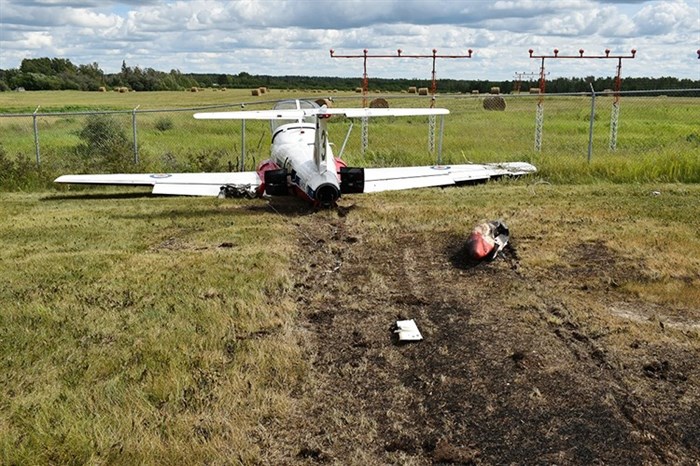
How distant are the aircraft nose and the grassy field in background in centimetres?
27

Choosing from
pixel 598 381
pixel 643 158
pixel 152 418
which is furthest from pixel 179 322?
pixel 643 158

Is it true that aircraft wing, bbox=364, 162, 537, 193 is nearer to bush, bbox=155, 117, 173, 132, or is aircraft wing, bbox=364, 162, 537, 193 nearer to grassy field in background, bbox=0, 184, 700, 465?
grassy field in background, bbox=0, 184, 700, 465

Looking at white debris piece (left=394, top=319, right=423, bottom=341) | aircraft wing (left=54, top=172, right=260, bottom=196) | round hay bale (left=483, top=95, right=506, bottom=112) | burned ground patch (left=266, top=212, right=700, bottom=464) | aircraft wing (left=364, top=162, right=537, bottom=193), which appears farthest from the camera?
round hay bale (left=483, top=95, right=506, bottom=112)

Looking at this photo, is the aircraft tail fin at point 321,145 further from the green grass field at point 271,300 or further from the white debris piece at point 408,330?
the white debris piece at point 408,330

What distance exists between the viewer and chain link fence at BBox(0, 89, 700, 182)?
13828 millimetres

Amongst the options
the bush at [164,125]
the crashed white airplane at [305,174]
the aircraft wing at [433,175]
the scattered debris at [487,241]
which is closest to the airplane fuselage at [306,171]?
the crashed white airplane at [305,174]

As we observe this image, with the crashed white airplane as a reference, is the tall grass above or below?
below

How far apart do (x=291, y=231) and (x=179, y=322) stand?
3.72 m

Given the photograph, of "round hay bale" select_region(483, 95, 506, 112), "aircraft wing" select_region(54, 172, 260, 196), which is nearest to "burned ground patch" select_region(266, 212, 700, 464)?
"aircraft wing" select_region(54, 172, 260, 196)

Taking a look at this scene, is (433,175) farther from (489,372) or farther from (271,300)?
(489,372)

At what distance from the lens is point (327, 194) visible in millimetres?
10344

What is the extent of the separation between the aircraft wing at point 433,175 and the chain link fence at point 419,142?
2.63 feet

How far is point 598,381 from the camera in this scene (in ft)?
Result: 15.4

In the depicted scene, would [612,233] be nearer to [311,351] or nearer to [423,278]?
[423,278]
